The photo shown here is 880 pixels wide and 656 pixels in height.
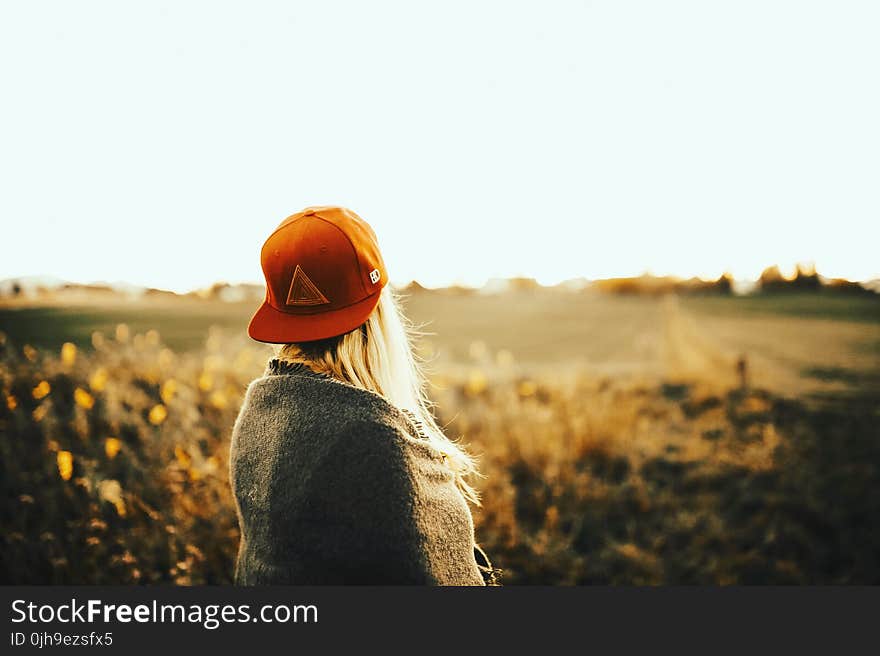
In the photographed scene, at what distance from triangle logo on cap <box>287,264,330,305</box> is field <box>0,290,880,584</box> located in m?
0.90

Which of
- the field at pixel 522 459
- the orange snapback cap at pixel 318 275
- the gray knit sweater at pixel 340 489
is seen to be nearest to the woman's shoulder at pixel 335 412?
the gray knit sweater at pixel 340 489

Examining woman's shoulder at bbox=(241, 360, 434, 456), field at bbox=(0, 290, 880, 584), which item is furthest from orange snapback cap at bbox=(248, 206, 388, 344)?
field at bbox=(0, 290, 880, 584)

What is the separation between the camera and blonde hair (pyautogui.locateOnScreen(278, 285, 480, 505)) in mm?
1456

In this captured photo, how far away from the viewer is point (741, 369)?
704 cm

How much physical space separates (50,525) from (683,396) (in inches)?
264

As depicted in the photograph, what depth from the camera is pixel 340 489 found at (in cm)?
125

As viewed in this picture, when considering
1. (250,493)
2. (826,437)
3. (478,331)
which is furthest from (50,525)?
(478,331)

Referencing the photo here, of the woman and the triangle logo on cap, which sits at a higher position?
the triangle logo on cap

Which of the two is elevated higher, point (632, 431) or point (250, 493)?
point (250, 493)

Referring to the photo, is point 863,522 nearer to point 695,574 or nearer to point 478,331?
point 695,574

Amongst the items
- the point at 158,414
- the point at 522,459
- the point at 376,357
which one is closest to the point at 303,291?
the point at 376,357

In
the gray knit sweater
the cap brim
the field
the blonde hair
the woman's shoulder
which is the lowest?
the field

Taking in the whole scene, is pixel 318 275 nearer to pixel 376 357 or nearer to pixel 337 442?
pixel 376 357

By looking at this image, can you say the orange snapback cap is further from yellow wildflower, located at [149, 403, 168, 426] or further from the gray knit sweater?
yellow wildflower, located at [149, 403, 168, 426]
